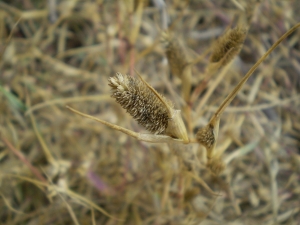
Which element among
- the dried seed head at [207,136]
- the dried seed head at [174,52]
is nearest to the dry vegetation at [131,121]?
the dried seed head at [174,52]

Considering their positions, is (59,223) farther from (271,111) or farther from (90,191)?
(271,111)

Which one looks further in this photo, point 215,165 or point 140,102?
point 215,165

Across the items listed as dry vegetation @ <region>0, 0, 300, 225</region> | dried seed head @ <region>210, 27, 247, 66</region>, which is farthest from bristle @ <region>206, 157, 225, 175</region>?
dried seed head @ <region>210, 27, 247, 66</region>

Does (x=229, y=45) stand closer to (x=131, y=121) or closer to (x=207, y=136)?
(x=207, y=136)

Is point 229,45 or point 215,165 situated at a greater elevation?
point 229,45

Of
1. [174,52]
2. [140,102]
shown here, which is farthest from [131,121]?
[140,102]

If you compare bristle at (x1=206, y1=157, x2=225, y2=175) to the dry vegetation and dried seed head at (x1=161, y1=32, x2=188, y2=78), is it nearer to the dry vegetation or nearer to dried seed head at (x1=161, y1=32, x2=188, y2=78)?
the dry vegetation

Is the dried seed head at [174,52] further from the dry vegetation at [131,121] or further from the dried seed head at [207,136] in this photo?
the dried seed head at [207,136]

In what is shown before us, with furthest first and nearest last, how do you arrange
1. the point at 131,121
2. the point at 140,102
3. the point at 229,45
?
the point at 131,121, the point at 229,45, the point at 140,102
